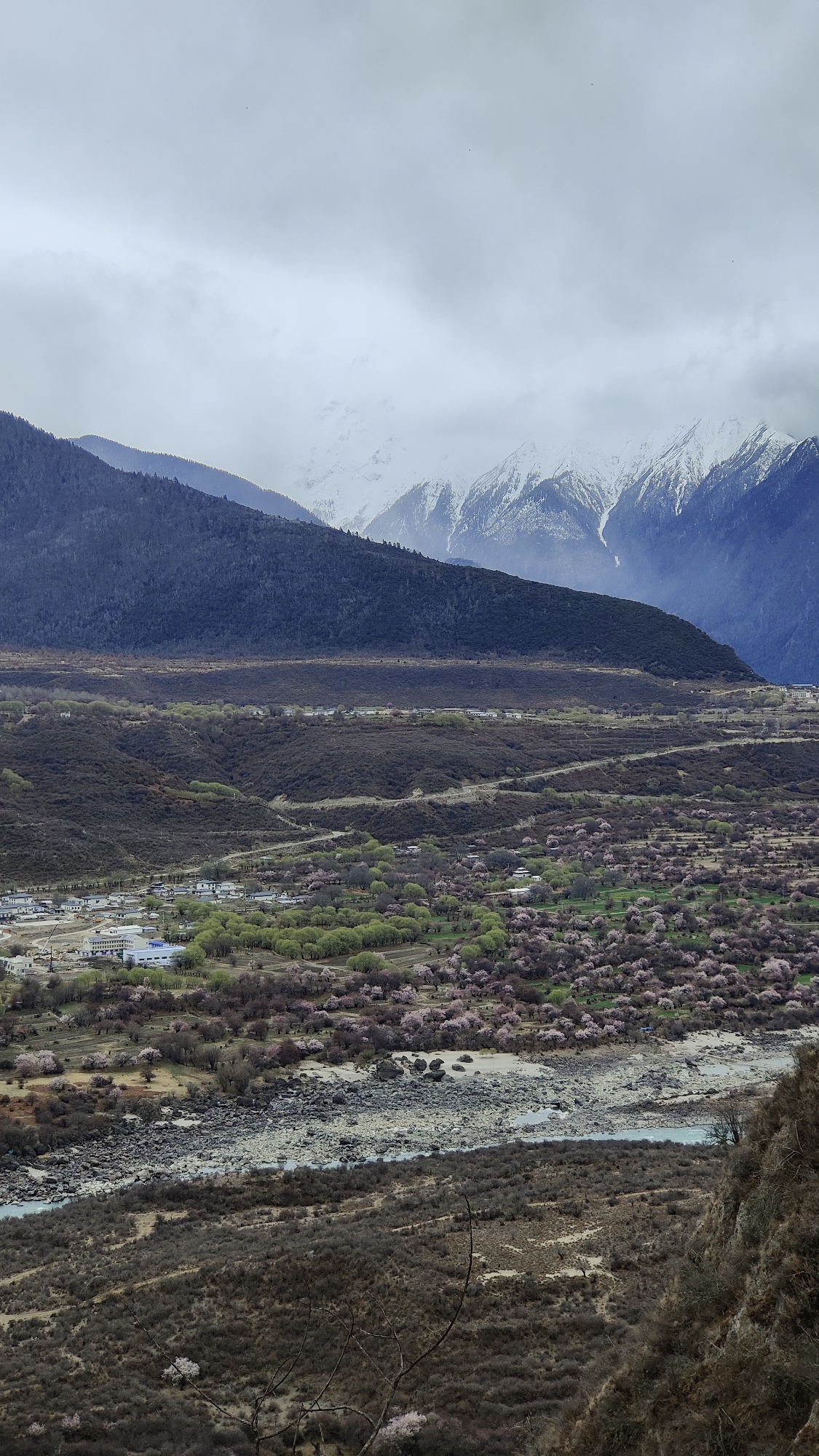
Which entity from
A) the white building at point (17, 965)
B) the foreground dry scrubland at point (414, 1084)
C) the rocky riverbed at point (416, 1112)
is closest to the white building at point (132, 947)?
the foreground dry scrubland at point (414, 1084)

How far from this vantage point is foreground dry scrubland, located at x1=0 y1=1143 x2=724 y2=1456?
14.1 metres

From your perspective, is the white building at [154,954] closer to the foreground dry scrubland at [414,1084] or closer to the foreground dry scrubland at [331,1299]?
the foreground dry scrubland at [414,1084]

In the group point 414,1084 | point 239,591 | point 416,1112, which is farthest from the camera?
point 239,591

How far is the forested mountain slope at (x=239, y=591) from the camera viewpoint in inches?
5256

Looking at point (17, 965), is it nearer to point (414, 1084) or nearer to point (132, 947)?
point (132, 947)

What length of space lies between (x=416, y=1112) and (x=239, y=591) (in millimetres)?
124234

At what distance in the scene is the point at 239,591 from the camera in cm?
14888

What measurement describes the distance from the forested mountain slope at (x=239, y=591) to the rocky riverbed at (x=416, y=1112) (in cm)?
9284

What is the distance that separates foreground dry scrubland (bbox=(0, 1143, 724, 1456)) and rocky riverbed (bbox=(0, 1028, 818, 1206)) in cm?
286

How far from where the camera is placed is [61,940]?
147 feet

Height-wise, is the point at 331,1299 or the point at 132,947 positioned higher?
the point at 331,1299

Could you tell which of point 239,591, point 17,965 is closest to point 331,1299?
point 17,965

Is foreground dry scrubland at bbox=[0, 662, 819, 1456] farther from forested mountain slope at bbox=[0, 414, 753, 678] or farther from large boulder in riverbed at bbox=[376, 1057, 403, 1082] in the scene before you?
forested mountain slope at bbox=[0, 414, 753, 678]

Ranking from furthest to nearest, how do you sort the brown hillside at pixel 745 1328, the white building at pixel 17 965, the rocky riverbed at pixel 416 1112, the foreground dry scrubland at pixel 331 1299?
the white building at pixel 17 965 < the rocky riverbed at pixel 416 1112 < the foreground dry scrubland at pixel 331 1299 < the brown hillside at pixel 745 1328
